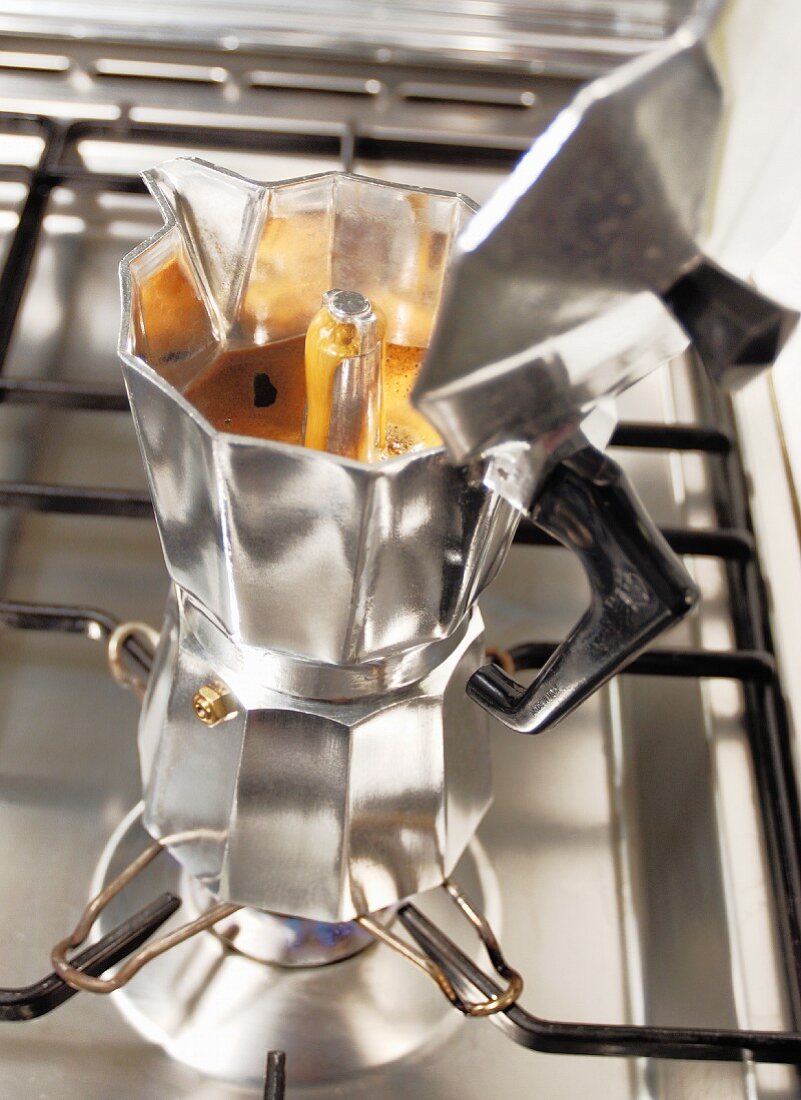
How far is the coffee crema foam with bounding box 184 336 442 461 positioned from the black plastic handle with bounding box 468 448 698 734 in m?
0.11

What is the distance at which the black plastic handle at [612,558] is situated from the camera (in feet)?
1.11

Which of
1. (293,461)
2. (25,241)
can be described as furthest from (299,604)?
(25,241)

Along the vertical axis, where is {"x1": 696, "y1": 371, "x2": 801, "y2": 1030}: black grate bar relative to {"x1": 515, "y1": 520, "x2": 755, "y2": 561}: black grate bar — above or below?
below

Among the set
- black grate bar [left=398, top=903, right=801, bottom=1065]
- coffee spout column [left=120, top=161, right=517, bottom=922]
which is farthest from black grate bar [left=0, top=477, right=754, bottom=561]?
black grate bar [left=398, top=903, right=801, bottom=1065]

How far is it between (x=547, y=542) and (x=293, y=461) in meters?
0.32

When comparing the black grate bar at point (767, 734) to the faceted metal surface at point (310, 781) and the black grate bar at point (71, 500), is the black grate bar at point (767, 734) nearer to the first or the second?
the faceted metal surface at point (310, 781)

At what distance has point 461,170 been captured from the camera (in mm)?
826

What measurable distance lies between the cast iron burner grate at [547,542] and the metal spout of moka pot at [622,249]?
0.88 feet

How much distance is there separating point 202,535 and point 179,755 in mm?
134

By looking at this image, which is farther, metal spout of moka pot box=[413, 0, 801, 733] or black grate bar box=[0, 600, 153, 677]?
black grate bar box=[0, 600, 153, 677]

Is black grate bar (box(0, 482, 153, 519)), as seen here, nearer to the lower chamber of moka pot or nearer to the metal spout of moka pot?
the lower chamber of moka pot

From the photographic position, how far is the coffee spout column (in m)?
0.37

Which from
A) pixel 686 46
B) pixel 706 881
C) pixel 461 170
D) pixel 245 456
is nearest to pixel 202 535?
pixel 245 456

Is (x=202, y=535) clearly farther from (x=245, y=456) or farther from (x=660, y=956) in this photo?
(x=660, y=956)
